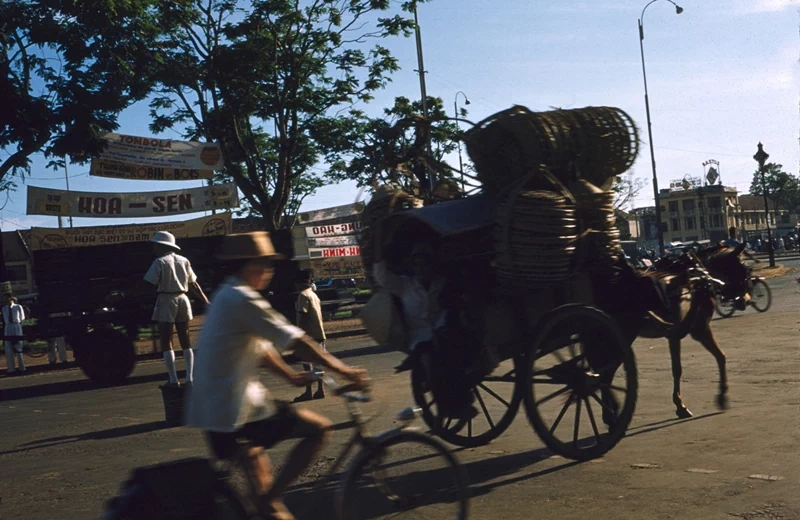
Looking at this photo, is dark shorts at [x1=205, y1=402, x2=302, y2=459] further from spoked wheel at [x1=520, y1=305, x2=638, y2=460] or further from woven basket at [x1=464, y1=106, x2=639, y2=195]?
woven basket at [x1=464, y1=106, x2=639, y2=195]

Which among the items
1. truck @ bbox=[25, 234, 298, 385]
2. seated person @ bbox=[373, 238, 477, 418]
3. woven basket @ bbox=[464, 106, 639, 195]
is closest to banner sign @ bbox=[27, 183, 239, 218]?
truck @ bbox=[25, 234, 298, 385]

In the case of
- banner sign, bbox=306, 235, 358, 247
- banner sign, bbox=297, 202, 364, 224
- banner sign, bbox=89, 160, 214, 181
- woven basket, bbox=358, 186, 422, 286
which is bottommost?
woven basket, bbox=358, 186, 422, 286

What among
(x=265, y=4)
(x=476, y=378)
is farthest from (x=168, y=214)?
(x=476, y=378)

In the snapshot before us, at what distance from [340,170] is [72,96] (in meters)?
9.55

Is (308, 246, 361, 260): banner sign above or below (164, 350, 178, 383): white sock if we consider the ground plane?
above

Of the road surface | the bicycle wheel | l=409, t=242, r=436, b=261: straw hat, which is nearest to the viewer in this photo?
the bicycle wheel

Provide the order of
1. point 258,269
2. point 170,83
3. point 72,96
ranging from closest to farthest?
1. point 258,269
2. point 72,96
3. point 170,83

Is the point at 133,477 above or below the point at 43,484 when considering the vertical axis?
above

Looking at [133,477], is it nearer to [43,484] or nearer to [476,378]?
[476,378]

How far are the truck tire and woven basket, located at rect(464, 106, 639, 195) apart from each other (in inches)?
383

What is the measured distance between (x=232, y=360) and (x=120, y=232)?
17.9m

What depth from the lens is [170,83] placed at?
23219mm

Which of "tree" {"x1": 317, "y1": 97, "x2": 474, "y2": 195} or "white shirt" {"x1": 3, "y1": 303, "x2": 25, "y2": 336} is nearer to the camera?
"tree" {"x1": 317, "y1": 97, "x2": 474, "y2": 195}

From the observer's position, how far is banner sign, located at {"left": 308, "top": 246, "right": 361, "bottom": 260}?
110ft
